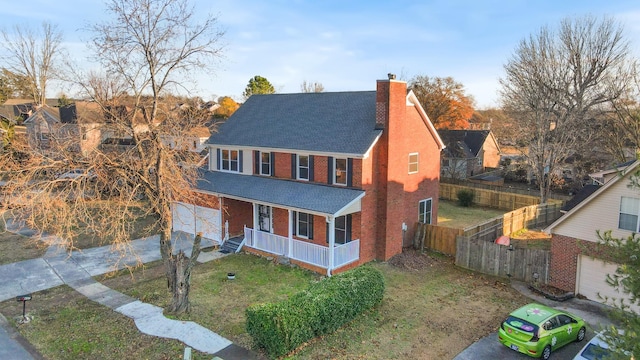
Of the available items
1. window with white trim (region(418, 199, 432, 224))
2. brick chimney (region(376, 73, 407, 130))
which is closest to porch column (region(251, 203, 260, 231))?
brick chimney (region(376, 73, 407, 130))

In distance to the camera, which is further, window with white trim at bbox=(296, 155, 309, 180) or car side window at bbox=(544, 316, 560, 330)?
window with white trim at bbox=(296, 155, 309, 180)

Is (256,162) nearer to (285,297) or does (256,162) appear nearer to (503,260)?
(285,297)

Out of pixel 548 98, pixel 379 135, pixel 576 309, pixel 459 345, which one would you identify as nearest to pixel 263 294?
pixel 459 345

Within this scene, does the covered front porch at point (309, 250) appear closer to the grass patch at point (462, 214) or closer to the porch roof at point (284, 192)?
the porch roof at point (284, 192)

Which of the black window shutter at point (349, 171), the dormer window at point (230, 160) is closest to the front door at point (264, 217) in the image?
the dormer window at point (230, 160)

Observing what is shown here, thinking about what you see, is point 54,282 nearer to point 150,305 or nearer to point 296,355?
point 150,305

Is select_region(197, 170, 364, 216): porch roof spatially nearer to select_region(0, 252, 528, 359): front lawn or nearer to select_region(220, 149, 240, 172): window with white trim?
select_region(220, 149, 240, 172): window with white trim
